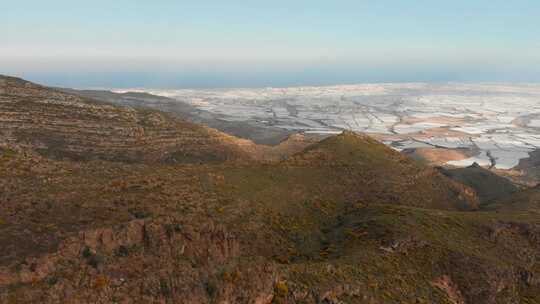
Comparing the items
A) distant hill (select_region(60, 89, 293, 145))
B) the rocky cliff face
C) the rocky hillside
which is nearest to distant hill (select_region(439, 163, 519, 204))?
the rocky hillside

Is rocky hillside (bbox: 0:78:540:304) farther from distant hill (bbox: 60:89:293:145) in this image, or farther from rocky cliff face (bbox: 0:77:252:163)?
distant hill (bbox: 60:89:293:145)

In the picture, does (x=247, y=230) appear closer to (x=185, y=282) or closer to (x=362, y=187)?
(x=185, y=282)

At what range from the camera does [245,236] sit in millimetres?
22062

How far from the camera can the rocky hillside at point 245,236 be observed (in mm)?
13961

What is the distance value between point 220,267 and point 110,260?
5.33m

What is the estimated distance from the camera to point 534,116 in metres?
179

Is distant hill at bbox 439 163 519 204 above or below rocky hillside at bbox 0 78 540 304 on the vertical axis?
below

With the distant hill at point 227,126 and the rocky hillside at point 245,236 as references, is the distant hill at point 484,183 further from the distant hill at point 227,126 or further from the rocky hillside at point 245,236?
the distant hill at point 227,126

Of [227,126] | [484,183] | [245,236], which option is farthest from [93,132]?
[227,126]

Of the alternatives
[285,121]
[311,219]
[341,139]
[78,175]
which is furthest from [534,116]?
[78,175]

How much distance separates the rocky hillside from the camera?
45.8ft

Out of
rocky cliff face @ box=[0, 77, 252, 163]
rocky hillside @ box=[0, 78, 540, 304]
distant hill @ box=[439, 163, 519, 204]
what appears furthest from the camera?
distant hill @ box=[439, 163, 519, 204]

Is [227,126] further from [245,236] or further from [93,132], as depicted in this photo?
[245,236]

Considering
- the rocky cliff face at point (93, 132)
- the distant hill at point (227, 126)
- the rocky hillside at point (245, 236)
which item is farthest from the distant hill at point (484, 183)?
the distant hill at point (227, 126)
